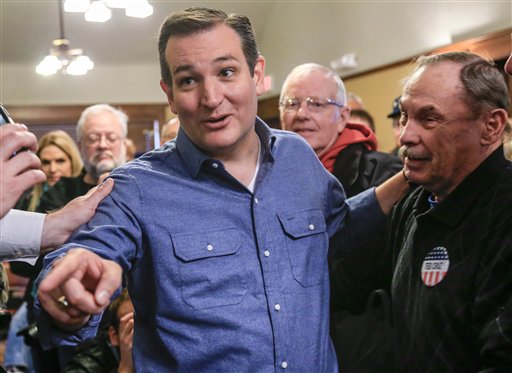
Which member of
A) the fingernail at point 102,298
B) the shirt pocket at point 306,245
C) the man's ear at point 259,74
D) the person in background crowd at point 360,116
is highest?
the person in background crowd at point 360,116

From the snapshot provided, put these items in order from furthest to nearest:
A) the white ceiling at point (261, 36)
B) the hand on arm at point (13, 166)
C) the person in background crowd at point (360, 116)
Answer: the white ceiling at point (261, 36) → the person in background crowd at point (360, 116) → the hand on arm at point (13, 166)

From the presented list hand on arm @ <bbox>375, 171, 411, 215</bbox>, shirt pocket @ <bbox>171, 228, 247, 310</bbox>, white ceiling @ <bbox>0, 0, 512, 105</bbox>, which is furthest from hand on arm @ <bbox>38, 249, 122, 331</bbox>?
white ceiling @ <bbox>0, 0, 512, 105</bbox>

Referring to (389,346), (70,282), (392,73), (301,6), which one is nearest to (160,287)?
(70,282)

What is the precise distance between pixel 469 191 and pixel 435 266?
20cm

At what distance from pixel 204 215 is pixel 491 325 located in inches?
26.3

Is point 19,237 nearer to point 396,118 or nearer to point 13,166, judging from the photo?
point 13,166

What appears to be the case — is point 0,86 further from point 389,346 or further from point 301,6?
point 389,346

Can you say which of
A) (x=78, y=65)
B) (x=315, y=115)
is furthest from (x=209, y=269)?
(x=78, y=65)

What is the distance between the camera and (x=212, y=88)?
156 cm

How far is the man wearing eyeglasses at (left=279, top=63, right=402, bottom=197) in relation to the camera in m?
2.76

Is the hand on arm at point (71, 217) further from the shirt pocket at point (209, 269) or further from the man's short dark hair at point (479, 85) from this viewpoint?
the man's short dark hair at point (479, 85)

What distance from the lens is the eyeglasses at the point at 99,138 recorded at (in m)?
3.55

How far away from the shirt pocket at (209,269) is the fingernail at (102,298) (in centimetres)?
34

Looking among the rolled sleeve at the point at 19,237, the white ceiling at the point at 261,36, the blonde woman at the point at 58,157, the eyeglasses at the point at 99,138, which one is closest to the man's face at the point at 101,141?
the eyeglasses at the point at 99,138
